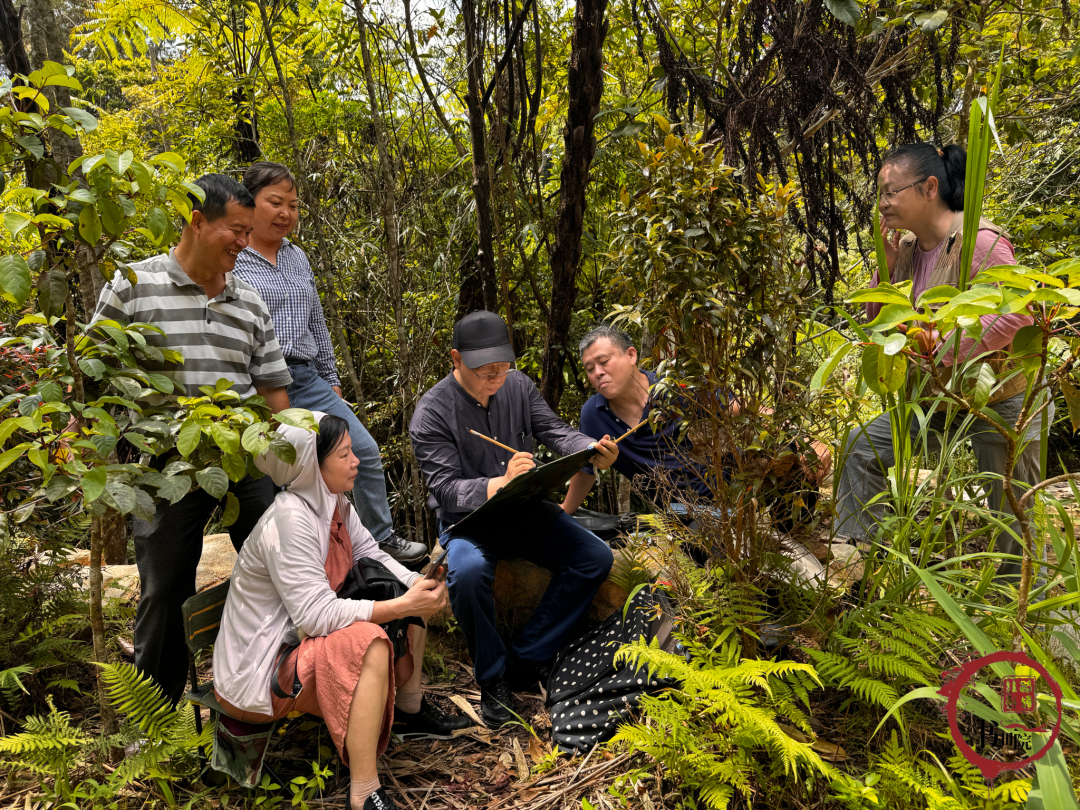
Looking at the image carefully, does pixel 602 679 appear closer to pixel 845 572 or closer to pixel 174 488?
pixel 845 572

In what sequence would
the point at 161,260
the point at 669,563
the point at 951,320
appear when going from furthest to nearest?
the point at 161,260 < the point at 669,563 < the point at 951,320

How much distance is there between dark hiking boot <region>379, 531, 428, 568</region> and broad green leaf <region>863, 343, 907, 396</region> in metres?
2.23

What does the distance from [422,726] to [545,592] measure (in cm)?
73

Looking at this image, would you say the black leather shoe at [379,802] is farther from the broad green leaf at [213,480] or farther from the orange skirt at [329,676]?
the broad green leaf at [213,480]

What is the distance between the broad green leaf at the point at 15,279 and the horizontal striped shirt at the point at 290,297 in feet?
4.58

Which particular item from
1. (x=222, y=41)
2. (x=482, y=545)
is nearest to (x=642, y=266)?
(x=482, y=545)

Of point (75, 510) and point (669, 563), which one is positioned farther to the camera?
point (75, 510)

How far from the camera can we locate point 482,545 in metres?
2.94

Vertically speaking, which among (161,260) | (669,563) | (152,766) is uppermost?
(161,260)

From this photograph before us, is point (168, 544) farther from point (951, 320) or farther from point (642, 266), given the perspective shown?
point (951, 320)

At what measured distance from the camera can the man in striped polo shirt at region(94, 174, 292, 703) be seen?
2395mm

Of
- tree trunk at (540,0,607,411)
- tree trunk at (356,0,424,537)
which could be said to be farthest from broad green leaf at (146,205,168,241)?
tree trunk at (540,0,607,411)

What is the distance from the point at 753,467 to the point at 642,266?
0.72 metres

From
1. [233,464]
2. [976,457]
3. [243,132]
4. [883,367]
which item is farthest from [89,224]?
[243,132]
